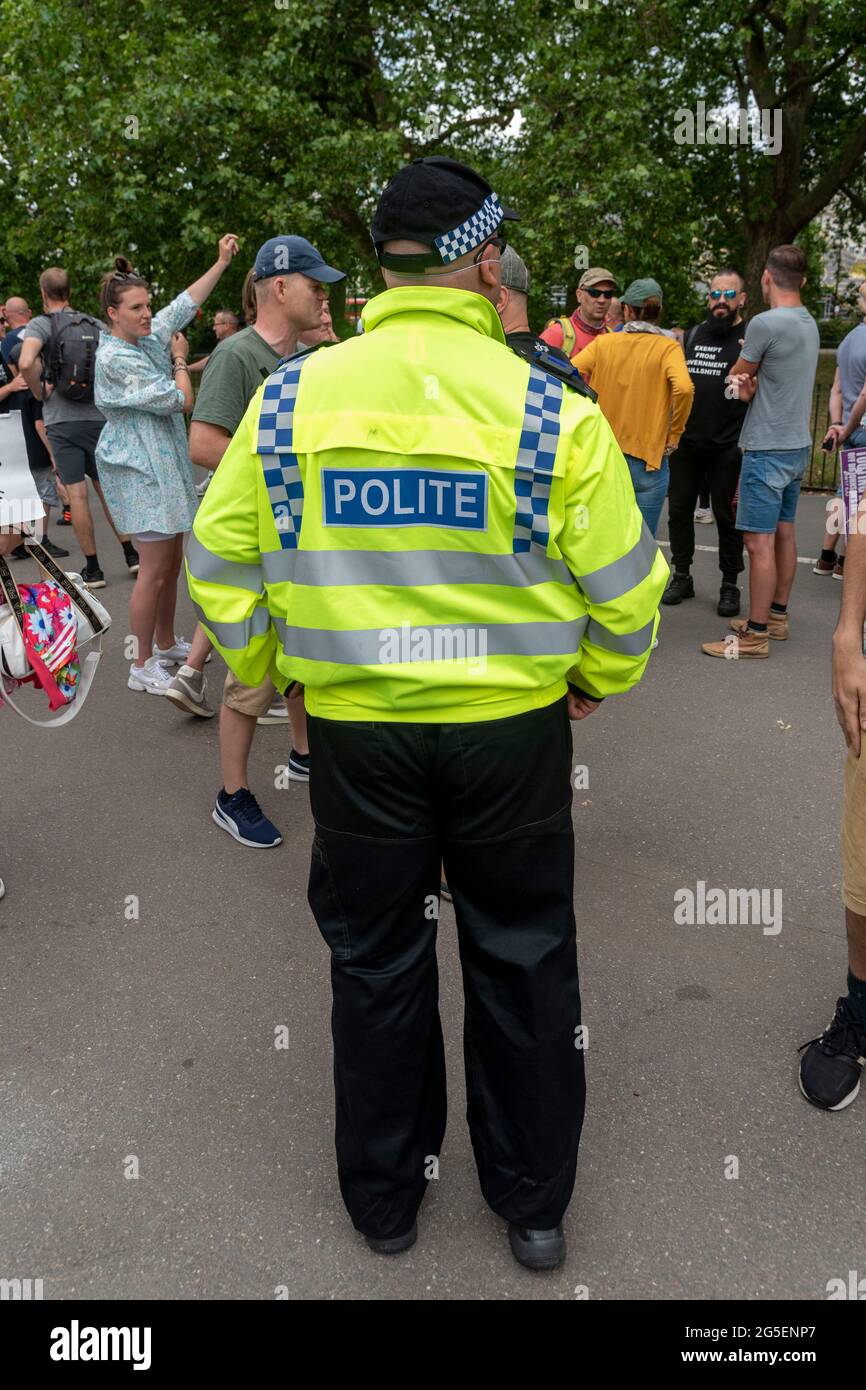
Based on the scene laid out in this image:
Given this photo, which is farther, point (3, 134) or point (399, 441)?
point (3, 134)

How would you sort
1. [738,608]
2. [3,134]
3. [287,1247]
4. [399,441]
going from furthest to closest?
[3,134] → [738,608] → [287,1247] → [399,441]

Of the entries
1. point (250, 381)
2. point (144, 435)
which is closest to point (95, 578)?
point (144, 435)

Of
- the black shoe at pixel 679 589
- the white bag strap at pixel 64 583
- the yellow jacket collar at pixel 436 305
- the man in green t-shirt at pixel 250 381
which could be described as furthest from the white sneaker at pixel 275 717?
the yellow jacket collar at pixel 436 305

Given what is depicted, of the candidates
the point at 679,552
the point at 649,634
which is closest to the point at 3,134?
the point at 679,552

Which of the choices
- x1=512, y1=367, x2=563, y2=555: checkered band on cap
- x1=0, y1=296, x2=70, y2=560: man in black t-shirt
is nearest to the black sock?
x1=512, y1=367, x2=563, y2=555: checkered band on cap

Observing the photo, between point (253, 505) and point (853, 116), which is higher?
point (853, 116)

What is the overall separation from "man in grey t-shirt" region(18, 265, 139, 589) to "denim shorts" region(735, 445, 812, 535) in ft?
13.5

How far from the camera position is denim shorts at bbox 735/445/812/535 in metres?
5.96

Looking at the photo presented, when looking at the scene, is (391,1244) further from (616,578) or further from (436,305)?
(436,305)

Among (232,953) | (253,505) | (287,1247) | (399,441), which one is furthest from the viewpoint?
(232,953)

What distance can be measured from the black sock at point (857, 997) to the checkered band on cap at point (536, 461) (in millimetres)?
1519

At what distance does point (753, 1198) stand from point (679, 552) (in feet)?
16.8

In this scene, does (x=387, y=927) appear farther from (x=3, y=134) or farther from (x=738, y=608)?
(x=3, y=134)

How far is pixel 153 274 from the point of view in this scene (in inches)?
539
